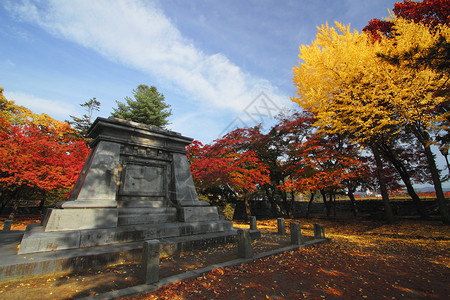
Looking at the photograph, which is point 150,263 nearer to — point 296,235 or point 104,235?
point 104,235

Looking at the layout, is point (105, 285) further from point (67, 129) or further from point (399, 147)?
point (67, 129)

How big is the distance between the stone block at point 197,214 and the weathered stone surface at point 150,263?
10.5ft

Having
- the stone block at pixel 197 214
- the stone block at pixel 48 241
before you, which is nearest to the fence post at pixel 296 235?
the stone block at pixel 197 214

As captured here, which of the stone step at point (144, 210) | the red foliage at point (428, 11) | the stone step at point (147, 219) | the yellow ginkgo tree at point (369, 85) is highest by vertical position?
the red foliage at point (428, 11)

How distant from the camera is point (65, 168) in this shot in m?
11.0

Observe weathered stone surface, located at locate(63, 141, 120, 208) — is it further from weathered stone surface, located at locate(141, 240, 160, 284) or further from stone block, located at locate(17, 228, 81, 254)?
weathered stone surface, located at locate(141, 240, 160, 284)

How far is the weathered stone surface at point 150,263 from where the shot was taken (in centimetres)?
374

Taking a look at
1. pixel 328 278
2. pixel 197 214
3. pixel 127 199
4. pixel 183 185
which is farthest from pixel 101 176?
pixel 328 278

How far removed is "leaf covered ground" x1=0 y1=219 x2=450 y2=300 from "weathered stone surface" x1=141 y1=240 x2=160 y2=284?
0.30 m

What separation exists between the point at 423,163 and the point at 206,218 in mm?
22095

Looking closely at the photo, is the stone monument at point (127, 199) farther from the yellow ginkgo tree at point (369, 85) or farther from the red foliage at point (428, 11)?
the red foliage at point (428, 11)

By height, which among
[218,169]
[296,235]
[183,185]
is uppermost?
[218,169]

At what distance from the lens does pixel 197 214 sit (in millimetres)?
7578

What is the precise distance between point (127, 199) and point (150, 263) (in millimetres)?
3827
